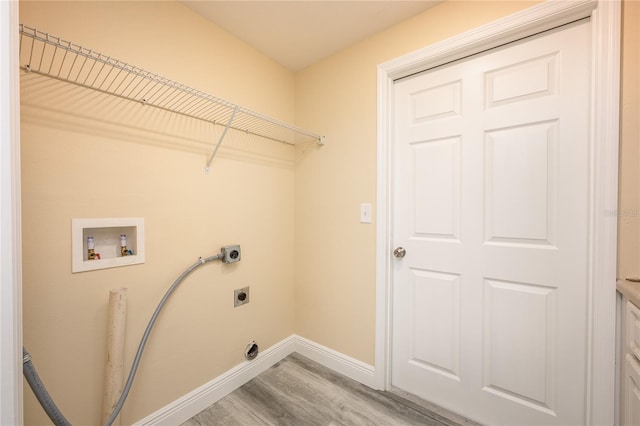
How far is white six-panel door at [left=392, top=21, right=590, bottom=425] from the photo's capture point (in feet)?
3.77

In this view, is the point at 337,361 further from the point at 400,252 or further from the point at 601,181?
the point at 601,181

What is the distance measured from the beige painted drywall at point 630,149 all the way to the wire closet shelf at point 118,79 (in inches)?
60.4

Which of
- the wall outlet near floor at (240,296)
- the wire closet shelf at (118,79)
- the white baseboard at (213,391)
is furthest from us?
the wall outlet near floor at (240,296)

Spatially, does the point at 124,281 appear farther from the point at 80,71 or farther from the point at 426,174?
the point at 426,174

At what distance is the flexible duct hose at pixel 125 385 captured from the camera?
798 mm

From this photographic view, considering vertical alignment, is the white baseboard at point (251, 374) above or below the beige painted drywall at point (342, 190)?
below

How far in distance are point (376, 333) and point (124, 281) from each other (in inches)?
57.1

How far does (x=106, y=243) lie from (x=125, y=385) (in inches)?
26.3

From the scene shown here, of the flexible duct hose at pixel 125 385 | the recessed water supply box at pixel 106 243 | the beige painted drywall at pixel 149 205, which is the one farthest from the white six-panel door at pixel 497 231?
the recessed water supply box at pixel 106 243

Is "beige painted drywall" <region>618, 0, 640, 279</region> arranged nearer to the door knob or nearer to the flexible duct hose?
the door knob

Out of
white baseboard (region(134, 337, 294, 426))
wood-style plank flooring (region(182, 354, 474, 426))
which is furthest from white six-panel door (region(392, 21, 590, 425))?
white baseboard (region(134, 337, 294, 426))

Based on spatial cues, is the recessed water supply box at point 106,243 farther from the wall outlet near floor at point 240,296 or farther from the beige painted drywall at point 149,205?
the wall outlet near floor at point 240,296

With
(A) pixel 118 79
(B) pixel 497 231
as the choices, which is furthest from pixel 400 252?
(A) pixel 118 79

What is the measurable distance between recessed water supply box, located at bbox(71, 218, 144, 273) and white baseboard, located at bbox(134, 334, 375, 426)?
2.68ft
